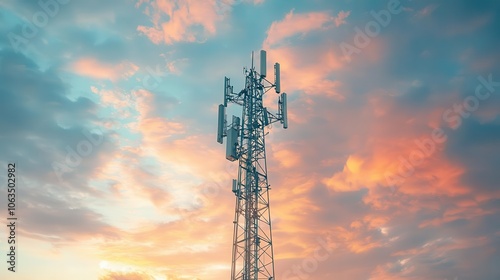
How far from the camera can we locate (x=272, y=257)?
43719 millimetres

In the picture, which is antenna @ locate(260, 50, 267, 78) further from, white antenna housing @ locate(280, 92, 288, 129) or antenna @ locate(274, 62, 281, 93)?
white antenna housing @ locate(280, 92, 288, 129)

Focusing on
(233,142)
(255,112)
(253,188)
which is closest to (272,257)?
(253,188)

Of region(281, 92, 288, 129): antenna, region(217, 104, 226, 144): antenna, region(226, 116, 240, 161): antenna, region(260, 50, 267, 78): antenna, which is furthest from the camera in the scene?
region(260, 50, 267, 78): antenna

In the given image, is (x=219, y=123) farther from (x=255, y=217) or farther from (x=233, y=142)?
(x=255, y=217)

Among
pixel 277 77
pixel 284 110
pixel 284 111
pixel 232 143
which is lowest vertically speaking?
pixel 232 143

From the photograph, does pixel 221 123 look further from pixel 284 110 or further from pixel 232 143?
pixel 284 110

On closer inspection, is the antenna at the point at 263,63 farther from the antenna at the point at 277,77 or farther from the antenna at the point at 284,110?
the antenna at the point at 284,110

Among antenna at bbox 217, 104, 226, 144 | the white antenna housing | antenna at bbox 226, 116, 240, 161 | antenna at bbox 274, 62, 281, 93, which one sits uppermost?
antenna at bbox 274, 62, 281, 93

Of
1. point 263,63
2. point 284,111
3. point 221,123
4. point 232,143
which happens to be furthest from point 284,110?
point 232,143

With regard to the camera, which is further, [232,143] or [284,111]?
[284,111]

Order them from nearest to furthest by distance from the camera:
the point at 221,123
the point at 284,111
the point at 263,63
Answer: the point at 221,123 → the point at 284,111 → the point at 263,63

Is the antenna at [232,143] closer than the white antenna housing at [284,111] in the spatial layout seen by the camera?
Yes

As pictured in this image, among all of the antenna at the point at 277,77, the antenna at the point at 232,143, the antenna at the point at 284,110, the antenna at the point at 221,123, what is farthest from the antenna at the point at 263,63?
the antenna at the point at 232,143

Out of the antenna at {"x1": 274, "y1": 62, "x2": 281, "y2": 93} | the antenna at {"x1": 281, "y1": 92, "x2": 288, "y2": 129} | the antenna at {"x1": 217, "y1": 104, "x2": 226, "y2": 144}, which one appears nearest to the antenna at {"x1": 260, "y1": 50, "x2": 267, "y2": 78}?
the antenna at {"x1": 274, "y1": 62, "x2": 281, "y2": 93}
